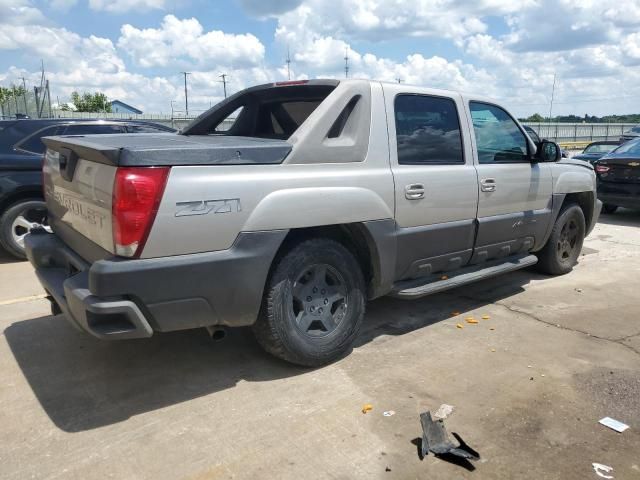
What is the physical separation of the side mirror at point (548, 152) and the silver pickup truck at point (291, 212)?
0.06 ft

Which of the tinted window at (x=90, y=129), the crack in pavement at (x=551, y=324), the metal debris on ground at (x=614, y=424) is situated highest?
the tinted window at (x=90, y=129)

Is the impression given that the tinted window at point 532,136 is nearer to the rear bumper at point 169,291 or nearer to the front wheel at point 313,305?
the front wheel at point 313,305

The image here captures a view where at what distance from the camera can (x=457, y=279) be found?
179 inches

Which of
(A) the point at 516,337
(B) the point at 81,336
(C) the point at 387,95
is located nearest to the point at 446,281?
(A) the point at 516,337

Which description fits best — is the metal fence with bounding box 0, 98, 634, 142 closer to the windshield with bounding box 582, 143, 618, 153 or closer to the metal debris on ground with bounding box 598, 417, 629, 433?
the windshield with bounding box 582, 143, 618, 153

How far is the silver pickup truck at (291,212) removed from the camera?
116 inches

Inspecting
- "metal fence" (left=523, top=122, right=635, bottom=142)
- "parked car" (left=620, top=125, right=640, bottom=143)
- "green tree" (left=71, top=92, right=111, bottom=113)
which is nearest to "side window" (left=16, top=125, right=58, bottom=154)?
"parked car" (left=620, top=125, right=640, bottom=143)

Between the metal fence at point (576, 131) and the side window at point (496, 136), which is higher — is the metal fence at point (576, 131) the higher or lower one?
the higher one

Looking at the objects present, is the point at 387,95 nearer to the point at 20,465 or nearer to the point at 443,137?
the point at 443,137

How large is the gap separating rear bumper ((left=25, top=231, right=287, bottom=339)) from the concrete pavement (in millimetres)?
543

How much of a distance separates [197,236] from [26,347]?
2059 mm

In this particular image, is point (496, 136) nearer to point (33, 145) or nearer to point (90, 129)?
point (90, 129)

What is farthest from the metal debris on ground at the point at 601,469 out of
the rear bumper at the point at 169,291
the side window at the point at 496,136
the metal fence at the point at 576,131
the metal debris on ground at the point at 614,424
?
the metal fence at the point at 576,131

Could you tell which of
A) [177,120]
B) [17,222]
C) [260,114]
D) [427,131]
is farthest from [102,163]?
[177,120]
